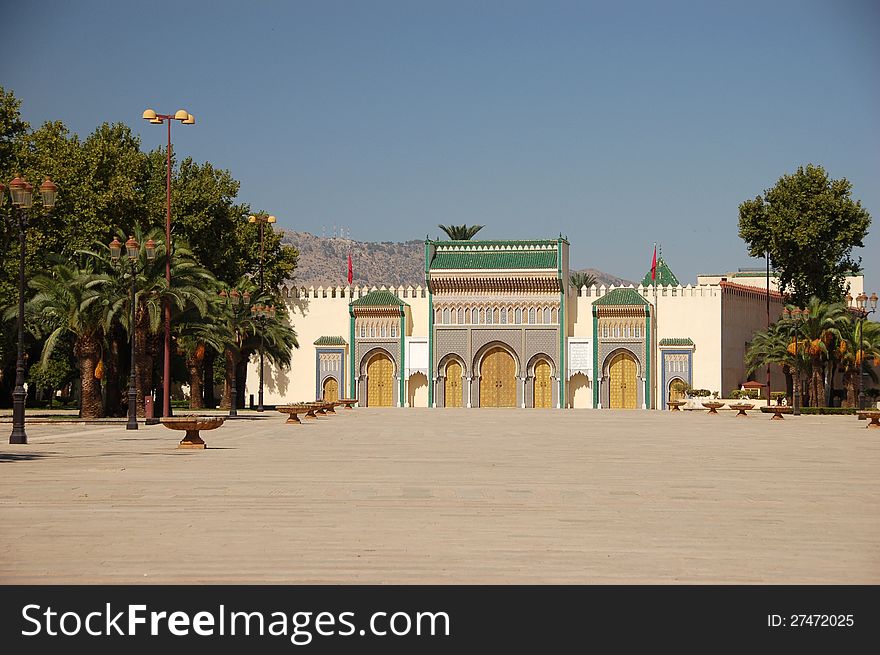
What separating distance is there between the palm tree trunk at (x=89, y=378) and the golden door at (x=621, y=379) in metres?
31.9

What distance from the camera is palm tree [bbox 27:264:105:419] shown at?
117 feet

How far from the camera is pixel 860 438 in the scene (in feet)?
98.7

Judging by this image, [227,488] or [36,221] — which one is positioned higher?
[36,221]

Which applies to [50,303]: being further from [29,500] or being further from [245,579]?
[245,579]

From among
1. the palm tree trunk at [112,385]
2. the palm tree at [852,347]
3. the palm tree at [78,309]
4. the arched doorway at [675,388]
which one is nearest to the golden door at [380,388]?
the arched doorway at [675,388]

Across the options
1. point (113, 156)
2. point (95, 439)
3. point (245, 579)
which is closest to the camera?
point (245, 579)

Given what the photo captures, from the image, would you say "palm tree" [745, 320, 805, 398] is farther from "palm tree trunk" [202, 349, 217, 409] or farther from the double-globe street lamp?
"palm tree trunk" [202, 349, 217, 409]

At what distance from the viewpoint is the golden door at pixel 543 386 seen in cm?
6500

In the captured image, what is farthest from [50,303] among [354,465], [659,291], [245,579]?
[659,291]

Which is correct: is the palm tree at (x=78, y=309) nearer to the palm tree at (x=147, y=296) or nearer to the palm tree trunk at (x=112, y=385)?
the palm tree at (x=147, y=296)

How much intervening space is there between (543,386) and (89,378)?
104 ft

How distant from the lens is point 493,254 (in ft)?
217

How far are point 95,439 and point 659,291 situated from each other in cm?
4295

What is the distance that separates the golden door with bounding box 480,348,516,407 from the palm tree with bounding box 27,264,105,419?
30471 mm
